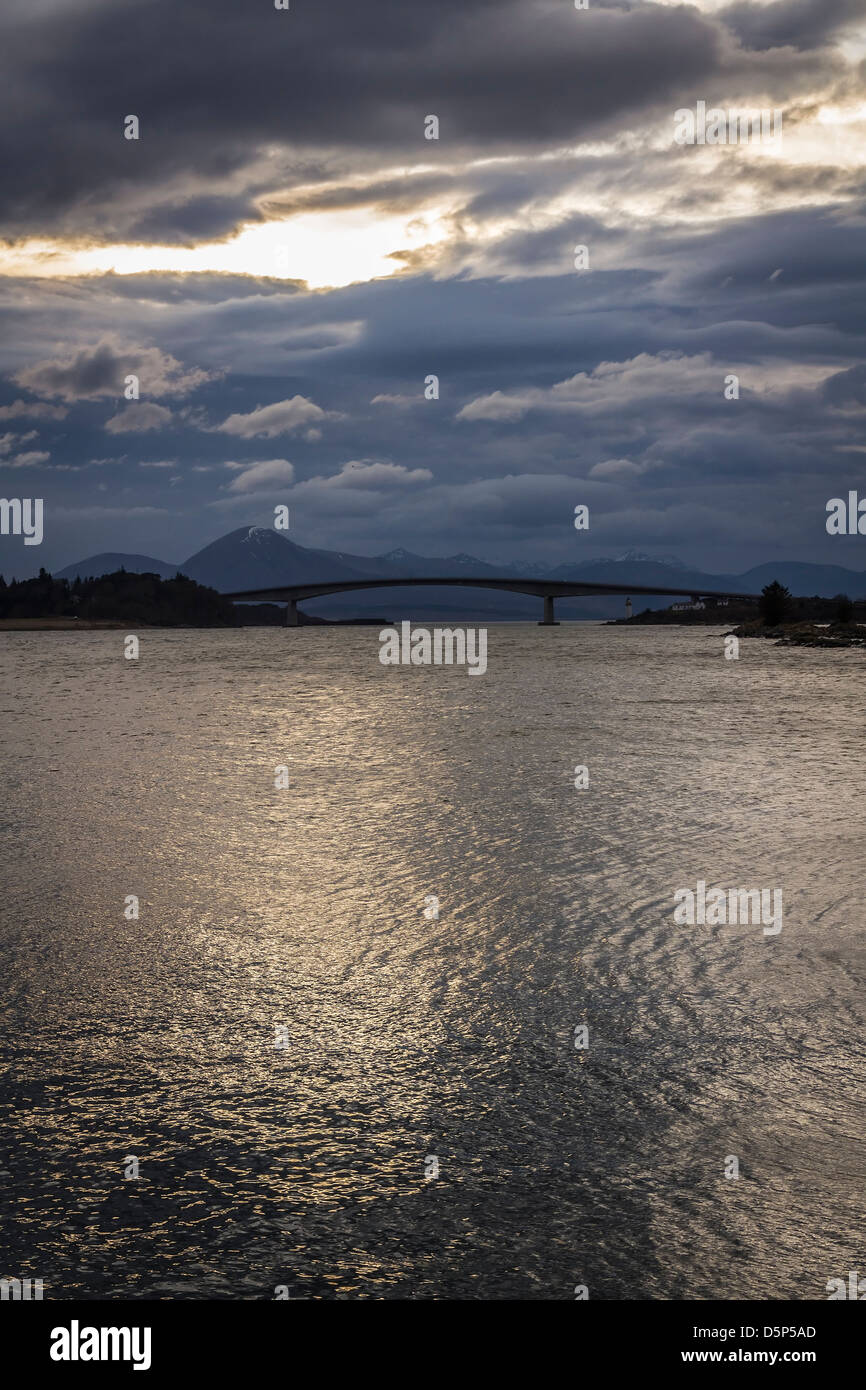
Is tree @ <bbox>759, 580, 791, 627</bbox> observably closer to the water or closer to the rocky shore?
the rocky shore

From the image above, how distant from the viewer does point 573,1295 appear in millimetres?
6160

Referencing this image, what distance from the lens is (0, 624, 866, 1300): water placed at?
6.62 m

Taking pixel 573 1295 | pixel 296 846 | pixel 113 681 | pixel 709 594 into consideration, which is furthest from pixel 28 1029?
pixel 709 594

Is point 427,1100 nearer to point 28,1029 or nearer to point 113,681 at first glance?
point 28,1029

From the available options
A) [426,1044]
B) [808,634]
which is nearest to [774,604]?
[808,634]

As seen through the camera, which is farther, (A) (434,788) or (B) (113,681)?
(B) (113,681)

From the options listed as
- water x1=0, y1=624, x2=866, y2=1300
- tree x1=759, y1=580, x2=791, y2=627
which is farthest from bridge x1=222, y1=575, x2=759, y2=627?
water x1=0, y1=624, x2=866, y2=1300

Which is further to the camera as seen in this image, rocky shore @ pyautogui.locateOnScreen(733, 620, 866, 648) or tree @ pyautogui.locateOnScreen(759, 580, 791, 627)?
tree @ pyautogui.locateOnScreen(759, 580, 791, 627)

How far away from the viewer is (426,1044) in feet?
31.5

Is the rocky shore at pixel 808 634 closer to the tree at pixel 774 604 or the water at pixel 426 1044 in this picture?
the tree at pixel 774 604

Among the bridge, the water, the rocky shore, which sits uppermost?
the bridge

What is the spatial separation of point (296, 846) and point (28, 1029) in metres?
7.97

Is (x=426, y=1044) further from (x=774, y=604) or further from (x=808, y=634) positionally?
(x=774, y=604)
